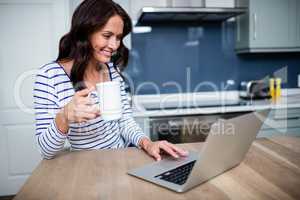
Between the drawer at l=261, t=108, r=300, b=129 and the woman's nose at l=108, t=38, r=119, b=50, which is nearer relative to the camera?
the woman's nose at l=108, t=38, r=119, b=50

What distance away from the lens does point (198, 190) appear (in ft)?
2.39

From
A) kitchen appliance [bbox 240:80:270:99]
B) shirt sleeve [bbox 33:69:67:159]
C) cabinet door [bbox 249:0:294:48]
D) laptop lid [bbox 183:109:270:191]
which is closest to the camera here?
laptop lid [bbox 183:109:270:191]

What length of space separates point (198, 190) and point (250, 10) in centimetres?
236

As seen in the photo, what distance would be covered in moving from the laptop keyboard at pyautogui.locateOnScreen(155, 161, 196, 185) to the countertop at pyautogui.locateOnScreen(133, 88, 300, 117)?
1442 millimetres

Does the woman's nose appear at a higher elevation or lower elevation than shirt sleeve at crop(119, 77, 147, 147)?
higher

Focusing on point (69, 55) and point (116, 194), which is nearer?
point (116, 194)

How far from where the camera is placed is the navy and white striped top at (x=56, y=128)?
0.98m

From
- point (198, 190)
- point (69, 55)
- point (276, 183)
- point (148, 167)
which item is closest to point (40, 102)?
point (69, 55)

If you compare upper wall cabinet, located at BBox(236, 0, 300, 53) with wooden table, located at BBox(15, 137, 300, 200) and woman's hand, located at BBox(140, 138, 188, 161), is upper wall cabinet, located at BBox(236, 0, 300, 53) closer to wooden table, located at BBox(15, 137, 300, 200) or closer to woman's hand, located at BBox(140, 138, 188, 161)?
wooden table, located at BBox(15, 137, 300, 200)

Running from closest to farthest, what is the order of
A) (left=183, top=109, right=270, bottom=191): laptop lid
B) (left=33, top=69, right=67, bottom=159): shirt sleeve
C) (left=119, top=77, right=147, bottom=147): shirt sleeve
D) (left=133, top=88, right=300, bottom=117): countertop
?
(left=183, top=109, right=270, bottom=191): laptop lid
(left=33, top=69, right=67, bottom=159): shirt sleeve
(left=119, top=77, right=147, bottom=147): shirt sleeve
(left=133, top=88, right=300, bottom=117): countertop

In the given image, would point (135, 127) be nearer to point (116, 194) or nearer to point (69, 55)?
point (69, 55)

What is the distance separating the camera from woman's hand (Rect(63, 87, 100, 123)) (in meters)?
0.84

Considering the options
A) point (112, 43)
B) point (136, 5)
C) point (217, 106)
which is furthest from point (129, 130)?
point (136, 5)

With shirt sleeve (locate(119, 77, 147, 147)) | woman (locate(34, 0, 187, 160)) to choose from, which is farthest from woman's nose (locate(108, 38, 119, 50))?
shirt sleeve (locate(119, 77, 147, 147))
